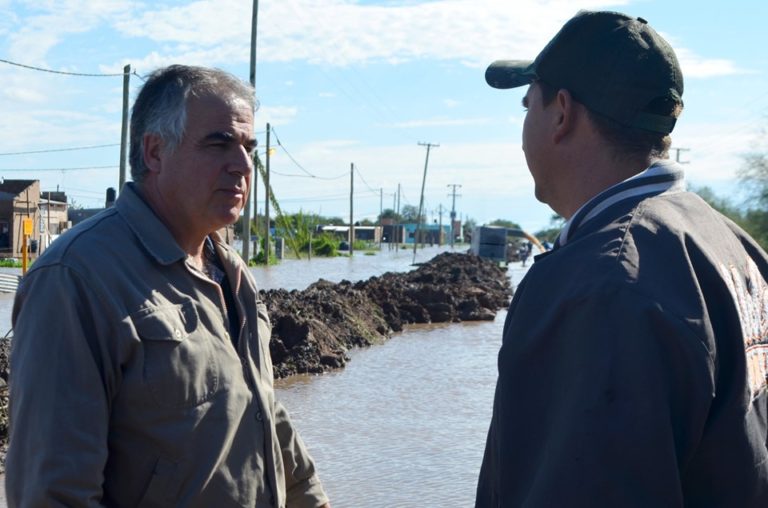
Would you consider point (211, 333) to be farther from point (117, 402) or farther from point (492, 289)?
point (492, 289)

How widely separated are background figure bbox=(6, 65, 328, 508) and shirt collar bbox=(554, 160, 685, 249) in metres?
1.15

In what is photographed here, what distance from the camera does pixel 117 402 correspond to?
103 inches

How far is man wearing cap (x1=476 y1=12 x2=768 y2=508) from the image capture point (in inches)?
68.1

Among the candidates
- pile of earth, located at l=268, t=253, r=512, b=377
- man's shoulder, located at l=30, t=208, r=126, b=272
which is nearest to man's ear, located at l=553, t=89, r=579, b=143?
man's shoulder, located at l=30, t=208, r=126, b=272

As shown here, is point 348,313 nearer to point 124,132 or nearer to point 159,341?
point 124,132

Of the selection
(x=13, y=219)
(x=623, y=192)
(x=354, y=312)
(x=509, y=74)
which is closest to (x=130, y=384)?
(x=509, y=74)

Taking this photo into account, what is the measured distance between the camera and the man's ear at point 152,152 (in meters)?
2.98

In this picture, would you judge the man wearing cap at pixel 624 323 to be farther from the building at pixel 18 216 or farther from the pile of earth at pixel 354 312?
the building at pixel 18 216

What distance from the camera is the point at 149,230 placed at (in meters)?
2.85

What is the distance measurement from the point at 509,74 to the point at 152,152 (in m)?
1.09

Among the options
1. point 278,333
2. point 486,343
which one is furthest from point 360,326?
point 278,333

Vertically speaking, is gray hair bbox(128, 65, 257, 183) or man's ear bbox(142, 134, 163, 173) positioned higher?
gray hair bbox(128, 65, 257, 183)

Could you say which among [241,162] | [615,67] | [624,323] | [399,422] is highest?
[615,67]

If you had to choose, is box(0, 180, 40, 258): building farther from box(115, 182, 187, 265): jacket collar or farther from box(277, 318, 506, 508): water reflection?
box(115, 182, 187, 265): jacket collar
